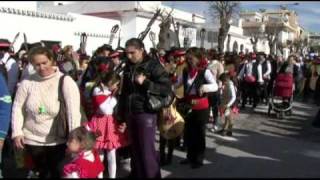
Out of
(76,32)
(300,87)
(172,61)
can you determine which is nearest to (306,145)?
(172,61)

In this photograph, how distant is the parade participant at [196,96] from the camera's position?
25.9ft

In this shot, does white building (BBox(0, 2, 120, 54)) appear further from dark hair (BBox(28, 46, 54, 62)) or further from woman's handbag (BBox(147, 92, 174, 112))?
dark hair (BBox(28, 46, 54, 62))

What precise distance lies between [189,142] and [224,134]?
3296mm

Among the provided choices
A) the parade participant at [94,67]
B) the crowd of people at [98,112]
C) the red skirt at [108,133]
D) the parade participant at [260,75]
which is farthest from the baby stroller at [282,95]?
the red skirt at [108,133]

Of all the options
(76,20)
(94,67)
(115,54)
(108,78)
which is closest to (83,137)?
(108,78)

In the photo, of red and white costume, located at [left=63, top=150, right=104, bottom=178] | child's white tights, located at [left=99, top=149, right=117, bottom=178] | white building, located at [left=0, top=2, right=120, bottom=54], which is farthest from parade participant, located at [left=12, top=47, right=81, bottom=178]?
white building, located at [left=0, top=2, right=120, bottom=54]

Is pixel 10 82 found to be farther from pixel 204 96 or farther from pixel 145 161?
pixel 145 161

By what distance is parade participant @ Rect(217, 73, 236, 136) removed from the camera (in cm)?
1134

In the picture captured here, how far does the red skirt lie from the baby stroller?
8.57 metres

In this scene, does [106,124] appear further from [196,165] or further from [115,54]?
[115,54]

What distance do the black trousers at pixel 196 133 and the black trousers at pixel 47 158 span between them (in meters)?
3.30

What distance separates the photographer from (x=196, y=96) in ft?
26.1

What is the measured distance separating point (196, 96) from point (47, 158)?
11.2 feet

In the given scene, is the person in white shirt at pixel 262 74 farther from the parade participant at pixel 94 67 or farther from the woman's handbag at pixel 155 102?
the woman's handbag at pixel 155 102
